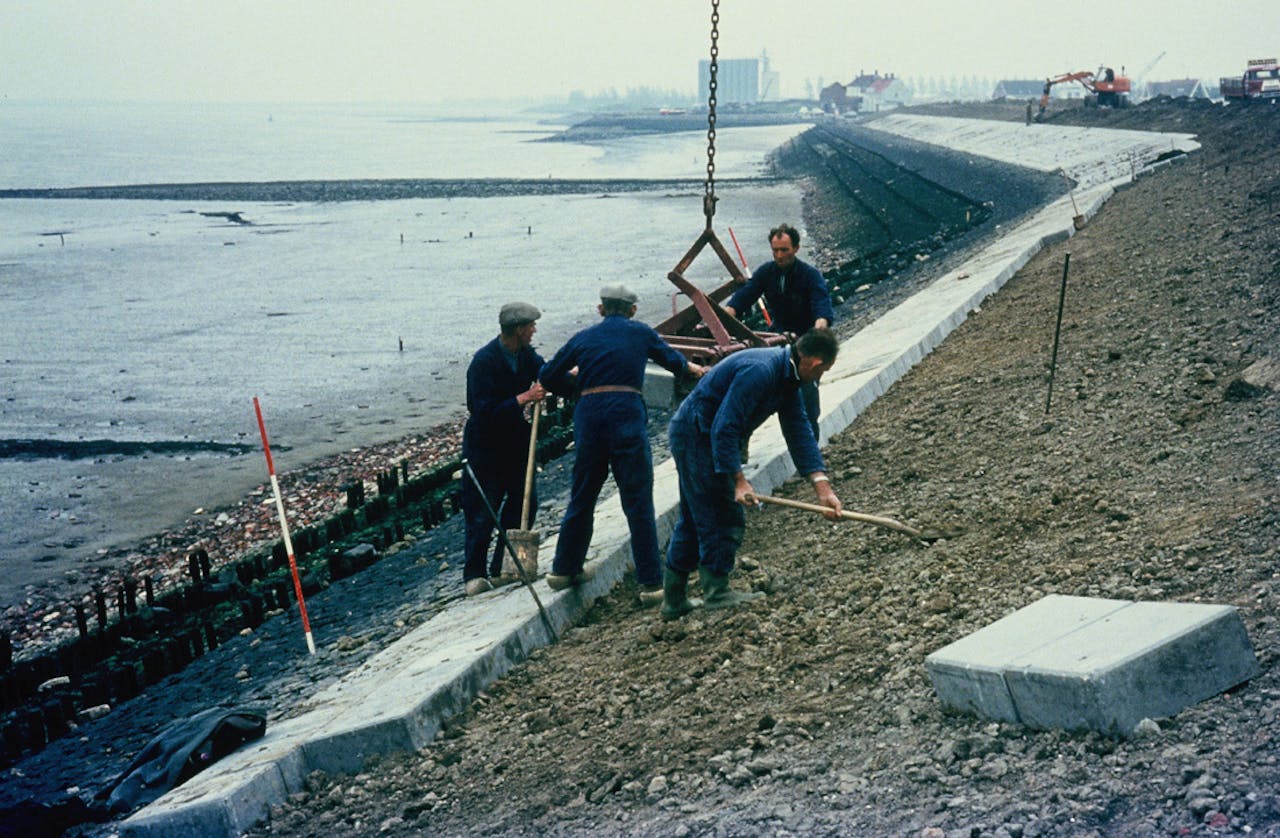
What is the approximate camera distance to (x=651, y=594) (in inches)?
277

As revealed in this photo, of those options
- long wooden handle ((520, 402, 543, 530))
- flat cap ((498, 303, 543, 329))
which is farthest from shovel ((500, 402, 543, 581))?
flat cap ((498, 303, 543, 329))

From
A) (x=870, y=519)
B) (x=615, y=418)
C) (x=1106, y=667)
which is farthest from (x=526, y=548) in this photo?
(x=1106, y=667)

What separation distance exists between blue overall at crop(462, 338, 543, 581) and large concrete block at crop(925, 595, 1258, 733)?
3.71m

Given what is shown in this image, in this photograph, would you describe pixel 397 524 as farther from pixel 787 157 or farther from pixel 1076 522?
pixel 787 157

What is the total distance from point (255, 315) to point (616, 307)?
62.1 ft

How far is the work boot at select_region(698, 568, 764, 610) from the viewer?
6.61 meters

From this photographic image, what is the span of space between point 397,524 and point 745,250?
20679 mm

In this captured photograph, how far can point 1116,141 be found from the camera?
117ft

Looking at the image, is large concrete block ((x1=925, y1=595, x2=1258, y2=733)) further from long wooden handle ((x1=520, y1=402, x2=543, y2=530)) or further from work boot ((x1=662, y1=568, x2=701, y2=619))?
long wooden handle ((x1=520, y1=402, x2=543, y2=530))

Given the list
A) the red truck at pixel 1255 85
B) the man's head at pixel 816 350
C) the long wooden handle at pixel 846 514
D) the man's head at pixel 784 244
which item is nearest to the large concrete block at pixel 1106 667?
the long wooden handle at pixel 846 514

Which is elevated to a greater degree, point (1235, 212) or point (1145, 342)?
point (1235, 212)

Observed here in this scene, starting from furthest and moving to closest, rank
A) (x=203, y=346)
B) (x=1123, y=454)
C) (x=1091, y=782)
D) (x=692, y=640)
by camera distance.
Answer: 1. (x=203, y=346)
2. (x=1123, y=454)
3. (x=692, y=640)
4. (x=1091, y=782)

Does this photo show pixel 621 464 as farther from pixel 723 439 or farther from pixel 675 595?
pixel 723 439

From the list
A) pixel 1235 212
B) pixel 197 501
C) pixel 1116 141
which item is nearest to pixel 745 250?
pixel 1116 141
